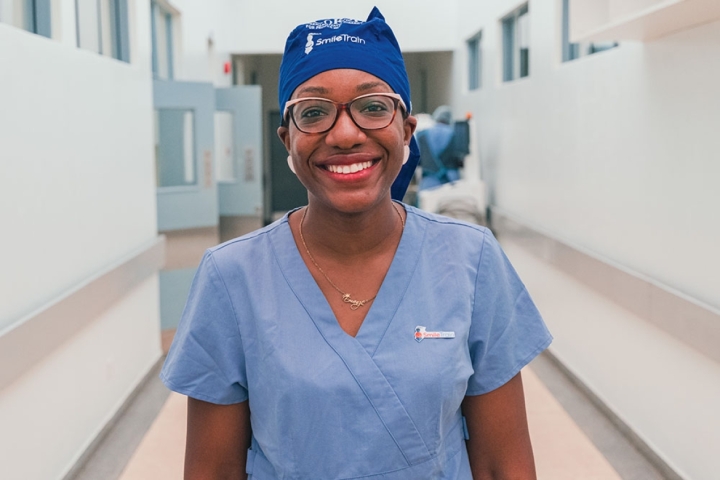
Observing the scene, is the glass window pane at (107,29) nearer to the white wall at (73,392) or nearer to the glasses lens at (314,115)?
the white wall at (73,392)

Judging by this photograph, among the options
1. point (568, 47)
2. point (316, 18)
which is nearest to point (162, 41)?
point (568, 47)

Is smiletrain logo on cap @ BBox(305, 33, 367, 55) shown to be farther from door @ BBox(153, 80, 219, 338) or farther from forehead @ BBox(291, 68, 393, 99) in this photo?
door @ BBox(153, 80, 219, 338)

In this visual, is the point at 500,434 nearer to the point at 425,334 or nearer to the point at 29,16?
the point at 425,334

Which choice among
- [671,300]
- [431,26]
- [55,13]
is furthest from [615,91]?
[431,26]

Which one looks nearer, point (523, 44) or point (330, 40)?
point (330, 40)

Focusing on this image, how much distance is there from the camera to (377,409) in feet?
4.12

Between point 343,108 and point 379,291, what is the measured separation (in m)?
0.32

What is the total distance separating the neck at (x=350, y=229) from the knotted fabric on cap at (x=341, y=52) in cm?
20

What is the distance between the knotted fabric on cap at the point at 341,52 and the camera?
4.19ft

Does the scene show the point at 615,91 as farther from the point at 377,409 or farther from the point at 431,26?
the point at 431,26

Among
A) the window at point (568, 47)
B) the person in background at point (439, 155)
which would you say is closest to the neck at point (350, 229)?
the window at point (568, 47)

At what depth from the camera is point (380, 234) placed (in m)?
1.41

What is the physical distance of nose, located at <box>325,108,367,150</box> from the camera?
1267 mm

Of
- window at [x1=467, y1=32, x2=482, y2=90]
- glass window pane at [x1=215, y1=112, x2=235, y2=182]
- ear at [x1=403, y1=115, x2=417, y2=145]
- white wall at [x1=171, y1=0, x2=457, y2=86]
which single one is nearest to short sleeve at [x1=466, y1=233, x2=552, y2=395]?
ear at [x1=403, y1=115, x2=417, y2=145]
